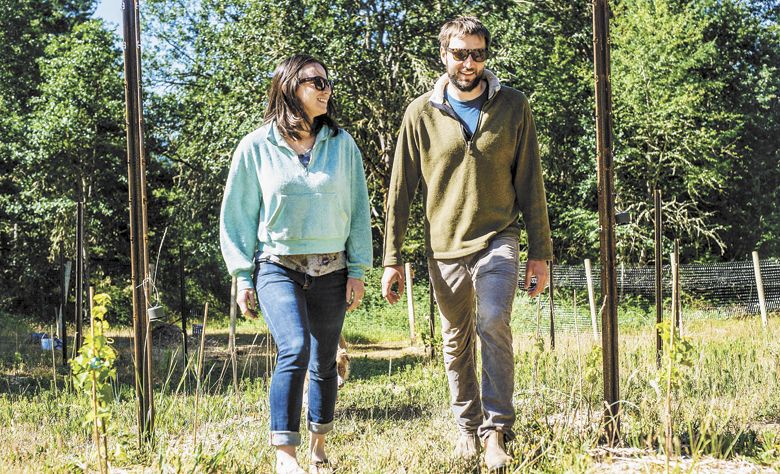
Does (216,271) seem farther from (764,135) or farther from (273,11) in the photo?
(764,135)

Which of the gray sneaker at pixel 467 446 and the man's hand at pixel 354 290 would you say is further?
the gray sneaker at pixel 467 446

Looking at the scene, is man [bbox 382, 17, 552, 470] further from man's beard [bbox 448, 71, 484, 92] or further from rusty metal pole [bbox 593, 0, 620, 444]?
rusty metal pole [bbox 593, 0, 620, 444]

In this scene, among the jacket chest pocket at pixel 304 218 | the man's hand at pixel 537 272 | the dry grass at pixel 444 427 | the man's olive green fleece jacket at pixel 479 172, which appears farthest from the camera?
the man's hand at pixel 537 272

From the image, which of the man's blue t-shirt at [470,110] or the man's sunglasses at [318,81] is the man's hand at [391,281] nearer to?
the man's blue t-shirt at [470,110]

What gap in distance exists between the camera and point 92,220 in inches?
805

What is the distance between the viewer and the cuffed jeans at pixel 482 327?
3463 mm

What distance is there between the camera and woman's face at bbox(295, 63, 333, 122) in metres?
3.34

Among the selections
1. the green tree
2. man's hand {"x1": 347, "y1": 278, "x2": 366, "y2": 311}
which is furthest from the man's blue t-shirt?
the green tree

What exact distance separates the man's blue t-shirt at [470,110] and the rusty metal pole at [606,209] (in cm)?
59

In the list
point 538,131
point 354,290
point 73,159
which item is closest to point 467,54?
Result: point 354,290

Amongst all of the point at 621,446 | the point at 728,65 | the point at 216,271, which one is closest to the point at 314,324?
the point at 621,446

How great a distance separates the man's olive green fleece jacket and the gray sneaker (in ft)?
2.54

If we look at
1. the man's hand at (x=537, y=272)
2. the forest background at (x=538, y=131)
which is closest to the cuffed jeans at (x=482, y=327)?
the man's hand at (x=537, y=272)

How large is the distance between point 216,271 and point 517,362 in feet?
51.9
